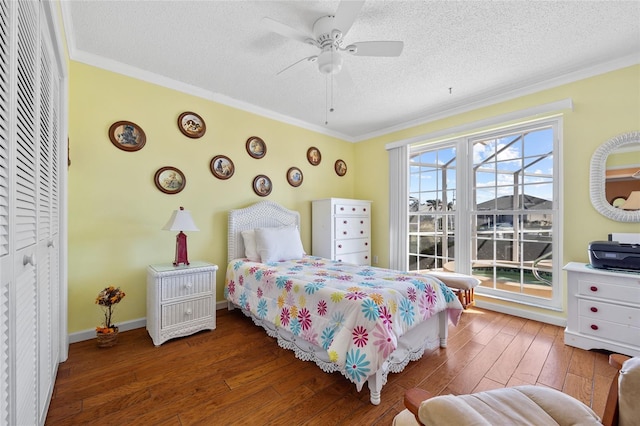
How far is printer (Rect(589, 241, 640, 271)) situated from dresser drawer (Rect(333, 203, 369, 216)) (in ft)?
8.56

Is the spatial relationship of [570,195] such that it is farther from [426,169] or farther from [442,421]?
[442,421]

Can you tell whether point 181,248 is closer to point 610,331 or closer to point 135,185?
point 135,185

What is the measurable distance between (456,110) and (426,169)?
868 mm

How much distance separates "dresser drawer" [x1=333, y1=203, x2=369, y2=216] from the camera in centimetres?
400

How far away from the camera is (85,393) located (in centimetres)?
172

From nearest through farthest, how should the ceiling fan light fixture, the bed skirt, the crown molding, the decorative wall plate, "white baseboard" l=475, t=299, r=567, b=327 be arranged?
the bed skirt
the ceiling fan light fixture
the crown molding
"white baseboard" l=475, t=299, r=567, b=327
the decorative wall plate

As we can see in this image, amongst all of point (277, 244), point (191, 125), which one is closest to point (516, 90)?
point (277, 244)

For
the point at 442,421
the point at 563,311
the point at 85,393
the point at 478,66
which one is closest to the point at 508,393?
the point at 442,421

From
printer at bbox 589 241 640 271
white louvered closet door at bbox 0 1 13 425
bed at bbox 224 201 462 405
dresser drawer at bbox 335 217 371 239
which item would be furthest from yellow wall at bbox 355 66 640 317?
white louvered closet door at bbox 0 1 13 425

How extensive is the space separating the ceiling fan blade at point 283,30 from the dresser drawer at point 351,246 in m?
2.66

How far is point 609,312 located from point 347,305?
2.26m

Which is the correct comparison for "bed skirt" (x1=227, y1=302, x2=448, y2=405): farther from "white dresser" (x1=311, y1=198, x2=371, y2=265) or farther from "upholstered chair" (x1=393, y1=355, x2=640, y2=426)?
"white dresser" (x1=311, y1=198, x2=371, y2=265)

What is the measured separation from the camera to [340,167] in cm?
474

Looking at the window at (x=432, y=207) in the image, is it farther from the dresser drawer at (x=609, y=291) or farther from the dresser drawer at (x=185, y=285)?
the dresser drawer at (x=185, y=285)
